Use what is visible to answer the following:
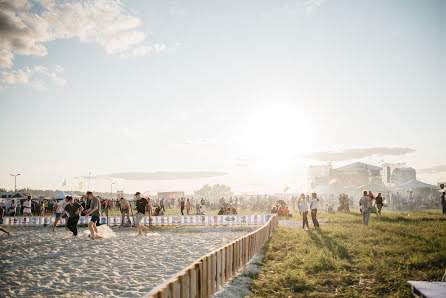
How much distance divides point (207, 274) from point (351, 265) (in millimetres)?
4819

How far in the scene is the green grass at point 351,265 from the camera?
6.26m

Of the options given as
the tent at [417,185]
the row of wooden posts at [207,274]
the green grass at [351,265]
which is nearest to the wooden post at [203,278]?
the row of wooden posts at [207,274]

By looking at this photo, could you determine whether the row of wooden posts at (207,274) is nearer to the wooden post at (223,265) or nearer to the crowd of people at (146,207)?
the wooden post at (223,265)

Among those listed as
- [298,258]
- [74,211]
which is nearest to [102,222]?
[74,211]

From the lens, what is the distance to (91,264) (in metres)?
8.34

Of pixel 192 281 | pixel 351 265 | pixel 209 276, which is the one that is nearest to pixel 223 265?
pixel 209 276

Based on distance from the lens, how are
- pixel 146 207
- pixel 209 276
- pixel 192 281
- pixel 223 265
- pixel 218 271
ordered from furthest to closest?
pixel 146 207
pixel 223 265
pixel 218 271
pixel 209 276
pixel 192 281

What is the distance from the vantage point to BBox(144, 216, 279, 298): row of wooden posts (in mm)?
3428

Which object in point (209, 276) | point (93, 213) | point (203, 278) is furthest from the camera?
point (93, 213)

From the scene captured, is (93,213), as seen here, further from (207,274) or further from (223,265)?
(207,274)

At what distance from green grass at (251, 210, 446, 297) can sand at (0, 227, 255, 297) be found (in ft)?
8.54

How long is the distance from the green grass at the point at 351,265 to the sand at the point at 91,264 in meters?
2.60

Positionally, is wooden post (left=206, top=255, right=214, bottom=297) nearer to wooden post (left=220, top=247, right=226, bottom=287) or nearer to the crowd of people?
wooden post (left=220, top=247, right=226, bottom=287)

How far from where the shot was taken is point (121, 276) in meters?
7.13
